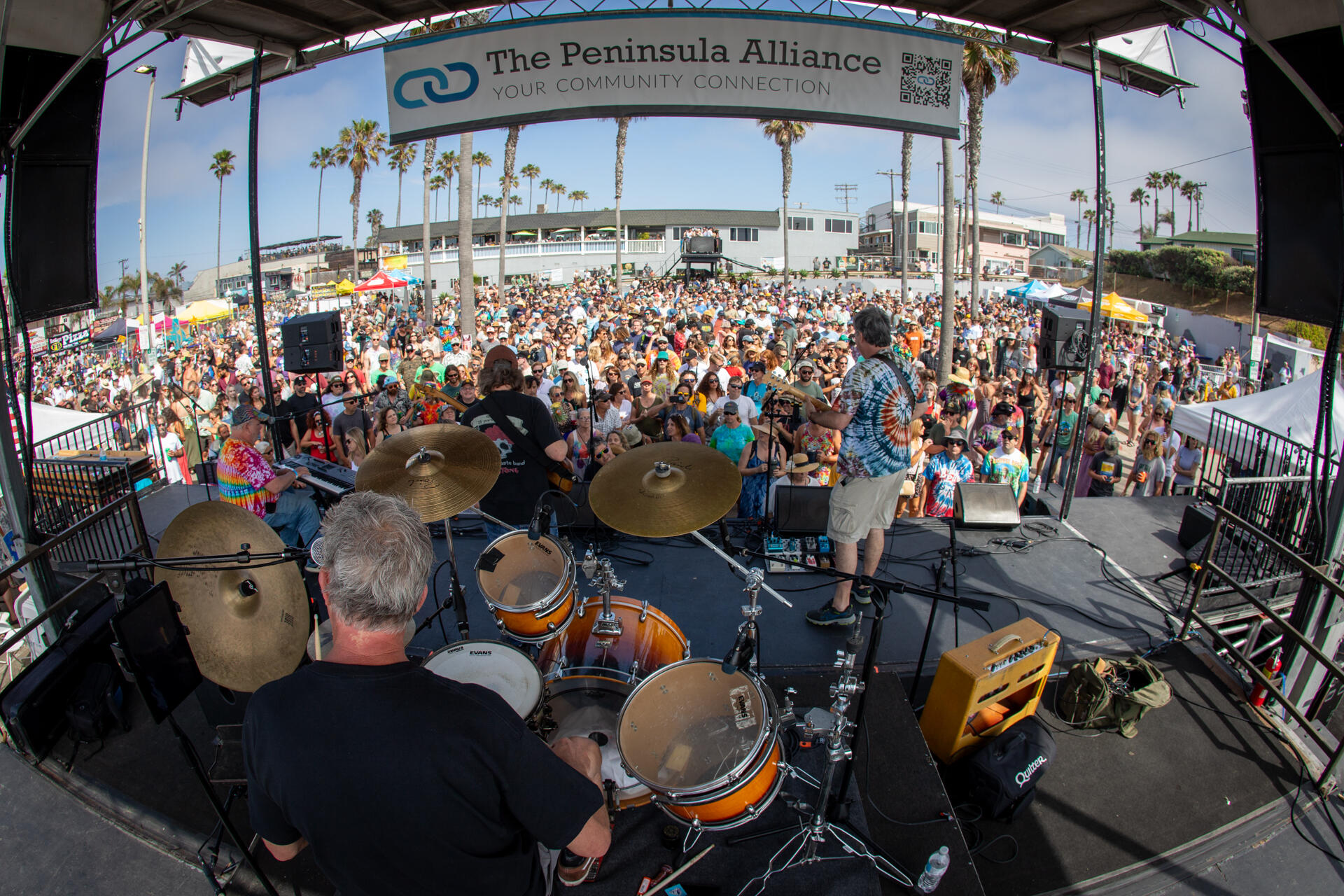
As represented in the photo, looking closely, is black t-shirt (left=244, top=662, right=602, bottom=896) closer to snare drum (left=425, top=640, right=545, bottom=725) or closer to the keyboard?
snare drum (left=425, top=640, right=545, bottom=725)

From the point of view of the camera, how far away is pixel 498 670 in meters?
2.79

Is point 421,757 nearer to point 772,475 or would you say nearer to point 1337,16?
point 772,475

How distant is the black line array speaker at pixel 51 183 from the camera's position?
12.8 ft

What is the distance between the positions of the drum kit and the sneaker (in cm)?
130

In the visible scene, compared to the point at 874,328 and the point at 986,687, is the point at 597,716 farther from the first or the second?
the point at 874,328

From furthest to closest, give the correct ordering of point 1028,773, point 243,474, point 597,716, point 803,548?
point 803,548 → point 243,474 → point 1028,773 → point 597,716

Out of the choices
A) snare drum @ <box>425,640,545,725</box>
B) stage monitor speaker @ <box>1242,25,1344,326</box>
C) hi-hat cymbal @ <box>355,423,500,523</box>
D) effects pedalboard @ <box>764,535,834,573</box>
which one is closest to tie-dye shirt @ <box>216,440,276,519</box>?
hi-hat cymbal @ <box>355,423,500,523</box>

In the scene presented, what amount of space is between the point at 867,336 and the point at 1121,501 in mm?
4681

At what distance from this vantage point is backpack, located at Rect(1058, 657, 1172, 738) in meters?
3.62

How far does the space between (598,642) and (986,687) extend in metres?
1.93

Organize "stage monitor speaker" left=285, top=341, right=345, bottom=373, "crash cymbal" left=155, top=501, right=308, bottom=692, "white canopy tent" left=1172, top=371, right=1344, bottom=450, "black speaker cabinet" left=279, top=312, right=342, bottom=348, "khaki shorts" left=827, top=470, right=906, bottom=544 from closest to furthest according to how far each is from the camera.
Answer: "crash cymbal" left=155, top=501, right=308, bottom=692
"khaki shorts" left=827, top=470, right=906, bottom=544
"black speaker cabinet" left=279, top=312, right=342, bottom=348
"stage monitor speaker" left=285, top=341, right=345, bottom=373
"white canopy tent" left=1172, top=371, right=1344, bottom=450

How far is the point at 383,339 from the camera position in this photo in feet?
60.9

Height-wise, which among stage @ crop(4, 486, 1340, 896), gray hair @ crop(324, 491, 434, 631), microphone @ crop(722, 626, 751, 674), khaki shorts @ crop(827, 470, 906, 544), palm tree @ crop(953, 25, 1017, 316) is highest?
palm tree @ crop(953, 25, 1017, 316)

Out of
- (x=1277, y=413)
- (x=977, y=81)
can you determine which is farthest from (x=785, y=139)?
(x=1277, y=413)
